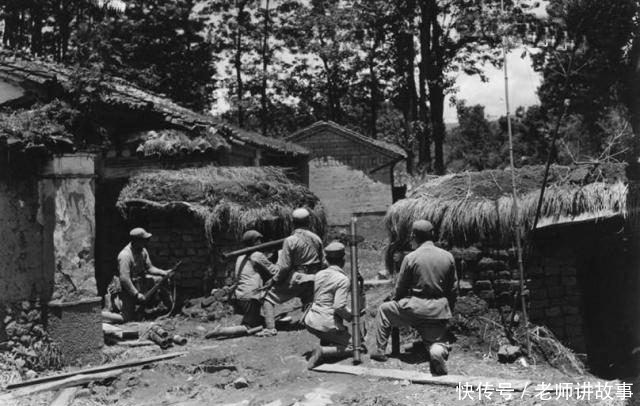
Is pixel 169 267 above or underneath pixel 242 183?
underneath

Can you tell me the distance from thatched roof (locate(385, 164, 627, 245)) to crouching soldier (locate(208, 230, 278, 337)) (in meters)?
2.05

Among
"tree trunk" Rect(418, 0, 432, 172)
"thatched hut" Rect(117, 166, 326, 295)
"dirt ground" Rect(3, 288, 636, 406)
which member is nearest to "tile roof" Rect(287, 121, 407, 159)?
"tree trunk" Rect(418, 0, 432, 172)

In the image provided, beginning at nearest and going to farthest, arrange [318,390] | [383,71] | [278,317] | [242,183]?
1. [318,390]
2. [278,317]
3. [242,183]
4. [383,71]

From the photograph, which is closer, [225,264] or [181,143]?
[225,264]

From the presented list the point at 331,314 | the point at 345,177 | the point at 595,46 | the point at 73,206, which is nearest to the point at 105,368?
the point at 73,206

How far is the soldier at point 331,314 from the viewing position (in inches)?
280

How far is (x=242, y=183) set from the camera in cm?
1174

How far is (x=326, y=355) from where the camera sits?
7043 millimetres

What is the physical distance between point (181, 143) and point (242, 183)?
2814 millimetres

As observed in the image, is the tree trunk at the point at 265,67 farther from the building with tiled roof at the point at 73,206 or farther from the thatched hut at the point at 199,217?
the thatched hut at the point at 199,217

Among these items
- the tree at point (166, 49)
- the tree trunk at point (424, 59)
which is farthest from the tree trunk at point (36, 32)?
A: the tree trunk at point (424, 59)

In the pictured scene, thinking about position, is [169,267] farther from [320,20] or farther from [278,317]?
[320,20]

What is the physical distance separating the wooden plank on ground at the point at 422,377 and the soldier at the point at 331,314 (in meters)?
0.34

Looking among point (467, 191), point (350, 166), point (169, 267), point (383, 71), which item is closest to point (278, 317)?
point (169, 267)
